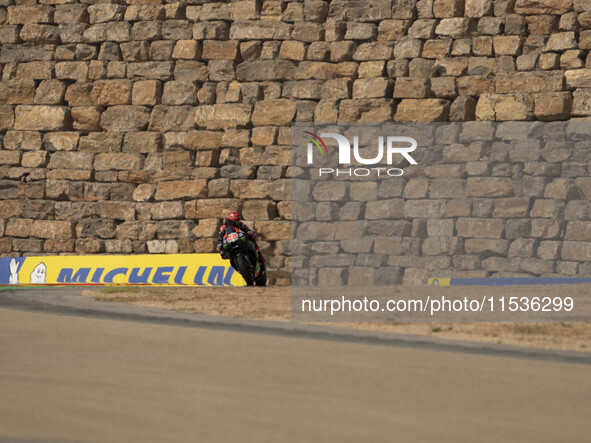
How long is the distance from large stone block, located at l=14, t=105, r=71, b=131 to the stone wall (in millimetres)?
42

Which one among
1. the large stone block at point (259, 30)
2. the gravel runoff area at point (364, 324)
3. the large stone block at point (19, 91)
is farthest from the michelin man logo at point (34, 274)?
the large stone block at point (259, 30)

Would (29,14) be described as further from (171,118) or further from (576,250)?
(576,250)

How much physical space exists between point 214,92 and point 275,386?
12625mm

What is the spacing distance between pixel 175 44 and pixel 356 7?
342cm

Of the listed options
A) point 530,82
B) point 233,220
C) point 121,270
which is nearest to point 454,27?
point 530,82

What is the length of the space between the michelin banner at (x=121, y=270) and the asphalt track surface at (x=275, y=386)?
7586 millimetres

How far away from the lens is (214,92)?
19.5 metres

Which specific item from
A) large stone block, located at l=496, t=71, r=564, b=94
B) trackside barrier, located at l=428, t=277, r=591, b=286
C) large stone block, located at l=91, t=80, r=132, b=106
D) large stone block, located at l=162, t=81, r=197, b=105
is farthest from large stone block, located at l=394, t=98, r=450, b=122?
large stone block, located at l=91, t=80, r=132, b=106

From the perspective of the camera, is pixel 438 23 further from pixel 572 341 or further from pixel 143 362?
pixel 143 362

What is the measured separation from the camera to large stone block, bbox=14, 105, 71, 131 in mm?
20266

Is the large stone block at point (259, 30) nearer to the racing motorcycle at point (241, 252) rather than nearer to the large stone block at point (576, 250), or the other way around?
the racing motorcycle at point (241, 252)

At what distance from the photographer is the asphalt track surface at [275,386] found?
20.3 ft

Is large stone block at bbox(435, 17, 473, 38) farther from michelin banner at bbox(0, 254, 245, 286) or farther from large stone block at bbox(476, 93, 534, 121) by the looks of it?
michelin banner at bbox(0, 254, 245, 286)

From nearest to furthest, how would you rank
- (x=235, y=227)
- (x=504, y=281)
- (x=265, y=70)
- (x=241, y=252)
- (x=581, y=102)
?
(x=504, y=281)
(x=241, y=252)
(x=581, y=102)
(x=235, y=227)
(x=265, y=70)
